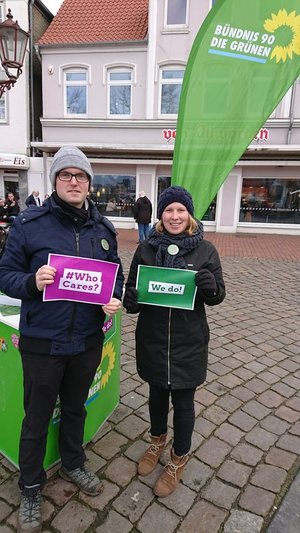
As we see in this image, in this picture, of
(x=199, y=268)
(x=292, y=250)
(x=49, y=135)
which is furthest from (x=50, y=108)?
(x=199, y=268)

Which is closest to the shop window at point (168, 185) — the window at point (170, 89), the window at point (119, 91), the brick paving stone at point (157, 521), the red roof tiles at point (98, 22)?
the window at point (170, 89)

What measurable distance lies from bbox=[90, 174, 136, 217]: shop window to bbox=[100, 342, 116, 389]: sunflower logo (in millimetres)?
13619

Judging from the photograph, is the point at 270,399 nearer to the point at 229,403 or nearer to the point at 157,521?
the point at 229,403

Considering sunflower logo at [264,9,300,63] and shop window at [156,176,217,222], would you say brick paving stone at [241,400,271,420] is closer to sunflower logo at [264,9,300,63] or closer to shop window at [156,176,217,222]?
sunflower logo at [264,9,300,63]

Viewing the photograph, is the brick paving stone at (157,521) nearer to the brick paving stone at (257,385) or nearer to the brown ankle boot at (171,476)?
the brown ankle boot at (171,476)

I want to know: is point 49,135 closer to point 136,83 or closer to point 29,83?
point 29,83

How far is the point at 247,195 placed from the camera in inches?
605

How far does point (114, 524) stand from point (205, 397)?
58.4 inches

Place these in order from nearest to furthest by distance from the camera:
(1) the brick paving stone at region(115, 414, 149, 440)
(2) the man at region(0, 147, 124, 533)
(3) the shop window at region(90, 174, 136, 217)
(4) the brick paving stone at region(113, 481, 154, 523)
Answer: (2) the man at region(0, 147, 124, 533), (4) the brick paving stone at region(113, 481, 154, 523), (1) the brick paving stone at region(115, 414, 149, 440), (3) the shop window at region(90, 174, 136, 217)

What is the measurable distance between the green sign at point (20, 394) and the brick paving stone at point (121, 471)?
0.87 feet

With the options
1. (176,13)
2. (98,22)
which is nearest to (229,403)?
(176,13)

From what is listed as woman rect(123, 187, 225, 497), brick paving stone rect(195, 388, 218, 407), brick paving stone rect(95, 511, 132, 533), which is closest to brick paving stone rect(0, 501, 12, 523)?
brick paving stone rect(95, 511, 132, 533)

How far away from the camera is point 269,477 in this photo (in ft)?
7.92

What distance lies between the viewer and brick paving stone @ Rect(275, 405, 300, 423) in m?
3.05
